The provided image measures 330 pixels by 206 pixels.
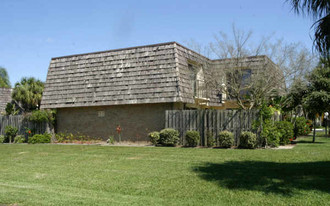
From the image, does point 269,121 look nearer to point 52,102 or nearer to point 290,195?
point 290,195

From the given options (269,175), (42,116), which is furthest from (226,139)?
(42,116)

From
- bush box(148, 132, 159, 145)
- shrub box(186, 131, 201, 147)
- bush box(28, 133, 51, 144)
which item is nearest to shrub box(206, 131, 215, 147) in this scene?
shrub box(186, 131, 201, 147)

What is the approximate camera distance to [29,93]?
94.9 ft

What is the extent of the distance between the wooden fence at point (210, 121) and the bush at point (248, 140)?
66cm

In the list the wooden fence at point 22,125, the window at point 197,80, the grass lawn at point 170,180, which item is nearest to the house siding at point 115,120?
the wooden fence at point 22,125

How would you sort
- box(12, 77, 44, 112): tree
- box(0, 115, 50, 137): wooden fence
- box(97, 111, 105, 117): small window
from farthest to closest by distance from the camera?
1. box(12, 77, 44, 112): tree
2. box(0, 115, 50, 137): wooden fence
3. box(97, 111, 105, 117): small window

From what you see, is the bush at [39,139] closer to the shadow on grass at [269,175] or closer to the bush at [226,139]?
the bush at [226,139]

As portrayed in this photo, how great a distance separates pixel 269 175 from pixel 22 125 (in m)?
18.9

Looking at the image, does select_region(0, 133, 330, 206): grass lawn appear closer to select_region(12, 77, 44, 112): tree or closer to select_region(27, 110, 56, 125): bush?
select_region(27, 110, 56, 125): bush

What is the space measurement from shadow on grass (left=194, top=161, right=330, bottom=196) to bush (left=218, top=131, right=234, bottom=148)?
4685 mm

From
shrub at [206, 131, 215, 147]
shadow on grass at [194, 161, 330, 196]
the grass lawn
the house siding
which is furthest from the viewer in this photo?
the house siding

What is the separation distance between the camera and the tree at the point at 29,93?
2888cm

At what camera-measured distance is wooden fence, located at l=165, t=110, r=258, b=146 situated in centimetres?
1617

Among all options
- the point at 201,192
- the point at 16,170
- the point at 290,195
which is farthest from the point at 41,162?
the point at 290,195
